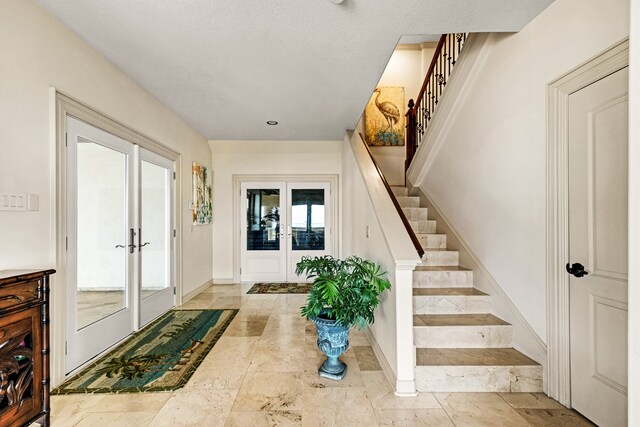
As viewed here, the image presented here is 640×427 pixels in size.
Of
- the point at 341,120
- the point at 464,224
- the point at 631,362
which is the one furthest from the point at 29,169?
the point at 464,224

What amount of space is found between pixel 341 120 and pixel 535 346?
130 inches

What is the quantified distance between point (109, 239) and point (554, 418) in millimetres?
3679

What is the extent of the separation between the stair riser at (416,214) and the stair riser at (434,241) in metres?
0.54

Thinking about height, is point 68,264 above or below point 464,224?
below

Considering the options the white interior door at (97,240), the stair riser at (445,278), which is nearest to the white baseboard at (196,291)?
the white interior door at (97,240)

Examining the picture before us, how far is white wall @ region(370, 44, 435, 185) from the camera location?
5520mm

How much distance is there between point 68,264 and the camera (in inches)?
90.7

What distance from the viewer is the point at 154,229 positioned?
11.8 feet

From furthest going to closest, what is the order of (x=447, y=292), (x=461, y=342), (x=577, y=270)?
(x=447, y=292), (x=461, y=342), (x=577, y=270)

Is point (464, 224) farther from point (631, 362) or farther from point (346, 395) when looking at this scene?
point (631, 362)

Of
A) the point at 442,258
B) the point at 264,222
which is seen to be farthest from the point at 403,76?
the point at 442,258

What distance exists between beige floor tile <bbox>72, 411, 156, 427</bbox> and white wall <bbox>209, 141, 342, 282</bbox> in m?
3.71

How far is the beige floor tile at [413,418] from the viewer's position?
5.94 feet

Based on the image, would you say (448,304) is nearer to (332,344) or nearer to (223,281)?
(332,344)
